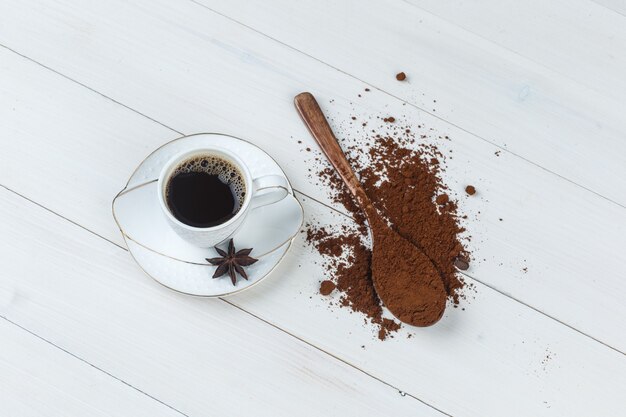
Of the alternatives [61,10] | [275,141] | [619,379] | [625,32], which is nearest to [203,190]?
[275,141]

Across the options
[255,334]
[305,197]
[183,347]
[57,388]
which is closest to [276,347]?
[255,334]

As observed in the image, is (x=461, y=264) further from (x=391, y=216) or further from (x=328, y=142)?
(x=328, y=142)

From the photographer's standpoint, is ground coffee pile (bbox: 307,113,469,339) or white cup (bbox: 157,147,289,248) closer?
white cup (bbox: 157,147,289,248)

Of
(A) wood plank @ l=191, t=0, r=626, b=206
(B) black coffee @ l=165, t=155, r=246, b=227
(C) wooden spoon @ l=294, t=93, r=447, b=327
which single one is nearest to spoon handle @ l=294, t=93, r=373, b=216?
(C) wooden spoon @ l=294, t=93, r=447, b=327

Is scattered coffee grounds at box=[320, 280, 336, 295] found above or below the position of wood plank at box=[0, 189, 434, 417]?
above

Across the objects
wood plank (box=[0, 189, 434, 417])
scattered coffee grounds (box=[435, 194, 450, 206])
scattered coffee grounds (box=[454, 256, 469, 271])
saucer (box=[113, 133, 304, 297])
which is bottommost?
wood plank (box=[0, 189, 434, 417])

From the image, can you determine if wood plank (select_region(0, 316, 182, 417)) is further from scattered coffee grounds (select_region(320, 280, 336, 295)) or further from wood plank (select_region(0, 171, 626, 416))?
scattered coffee grounds (select_region(320, 280, 336, 295))

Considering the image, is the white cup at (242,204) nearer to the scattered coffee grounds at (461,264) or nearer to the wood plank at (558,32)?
the scattered coffee grounds at (461,264)

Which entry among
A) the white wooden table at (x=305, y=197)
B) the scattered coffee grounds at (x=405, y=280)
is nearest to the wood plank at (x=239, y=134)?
the white wooden table at (x=305, y=197)
